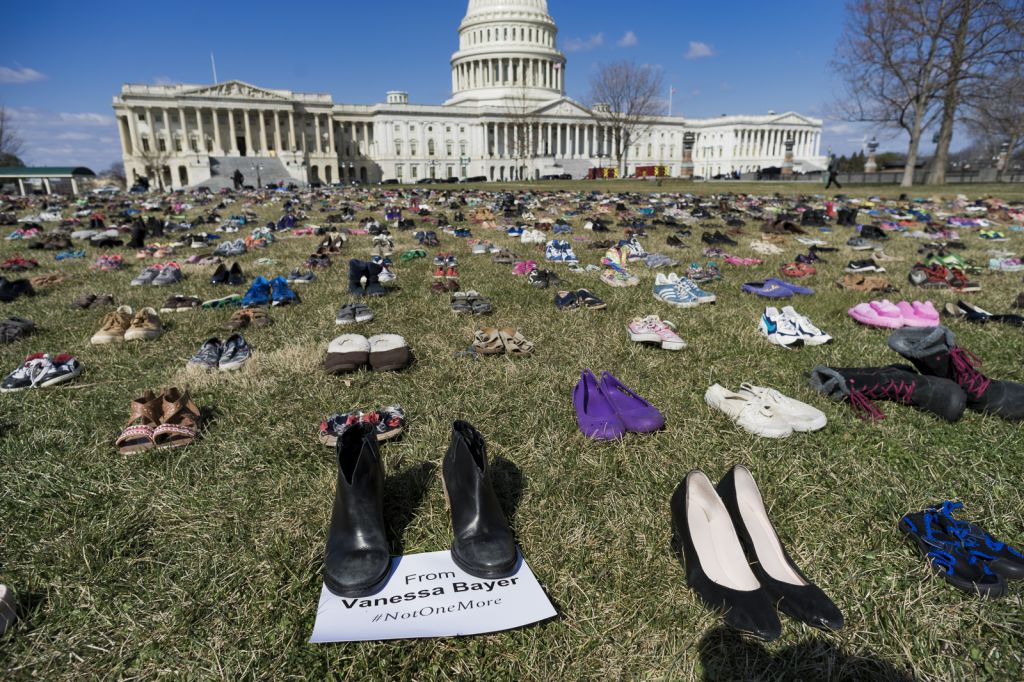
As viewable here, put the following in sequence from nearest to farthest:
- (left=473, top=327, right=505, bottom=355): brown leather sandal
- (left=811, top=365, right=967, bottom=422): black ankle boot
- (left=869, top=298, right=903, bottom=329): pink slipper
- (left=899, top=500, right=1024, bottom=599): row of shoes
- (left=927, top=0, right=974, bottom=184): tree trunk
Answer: (left=899, top=500, right=1024, bottom=599): row of shoes < (left=811, top=365, right=967, bottom=422): black ankle boot < (left=473, top=327, right=505, bottom=355): brown leather sandal < (left=869, top=298, right=903, bottom=329): pink slipper < (left=927, top=0, right=974, bottom=184): tree trunk

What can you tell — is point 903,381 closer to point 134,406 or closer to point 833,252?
point 134,406

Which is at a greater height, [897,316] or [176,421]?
[897,316]

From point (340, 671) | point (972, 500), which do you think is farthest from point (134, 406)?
point (972, 500)

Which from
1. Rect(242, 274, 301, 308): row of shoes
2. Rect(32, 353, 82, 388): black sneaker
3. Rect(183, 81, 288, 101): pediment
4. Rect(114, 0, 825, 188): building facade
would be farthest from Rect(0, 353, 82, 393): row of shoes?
Rect(183, 81, 288, 101): pediment

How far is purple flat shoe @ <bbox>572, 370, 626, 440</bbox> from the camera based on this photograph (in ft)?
10.5

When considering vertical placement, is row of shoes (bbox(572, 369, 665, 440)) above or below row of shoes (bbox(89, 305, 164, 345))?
below

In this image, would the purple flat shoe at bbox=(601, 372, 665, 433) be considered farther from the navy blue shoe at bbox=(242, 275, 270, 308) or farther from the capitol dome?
the capitol dome

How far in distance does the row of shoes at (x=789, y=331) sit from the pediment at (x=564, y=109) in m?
91.7

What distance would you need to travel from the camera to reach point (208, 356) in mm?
4484

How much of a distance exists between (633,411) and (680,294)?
11.4ft

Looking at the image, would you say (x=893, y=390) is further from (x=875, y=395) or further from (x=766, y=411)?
(x=766, y=411)

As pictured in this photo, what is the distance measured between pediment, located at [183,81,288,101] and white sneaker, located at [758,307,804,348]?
296ft

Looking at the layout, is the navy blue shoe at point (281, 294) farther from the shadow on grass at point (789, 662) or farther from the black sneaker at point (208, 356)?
the shadow on grass at point (789, 662)

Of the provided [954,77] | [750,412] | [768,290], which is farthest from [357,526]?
[954,77]
